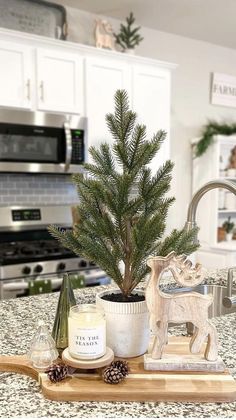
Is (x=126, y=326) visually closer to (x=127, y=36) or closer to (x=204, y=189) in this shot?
(x=204, y=189)

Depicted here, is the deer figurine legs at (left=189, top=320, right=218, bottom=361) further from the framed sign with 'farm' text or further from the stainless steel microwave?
the framed sign with 'farm' text

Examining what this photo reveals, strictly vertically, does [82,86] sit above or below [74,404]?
above

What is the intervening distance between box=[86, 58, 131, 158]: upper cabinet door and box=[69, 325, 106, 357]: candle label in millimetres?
2315

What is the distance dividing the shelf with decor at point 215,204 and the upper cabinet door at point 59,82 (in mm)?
1565

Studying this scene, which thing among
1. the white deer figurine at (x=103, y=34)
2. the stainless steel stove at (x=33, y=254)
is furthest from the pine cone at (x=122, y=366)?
the white deer figurine at (x=103, y=34)

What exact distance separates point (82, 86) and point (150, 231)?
2353mm

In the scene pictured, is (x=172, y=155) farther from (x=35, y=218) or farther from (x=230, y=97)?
(x=35, y=218)

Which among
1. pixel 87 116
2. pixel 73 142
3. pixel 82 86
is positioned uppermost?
pixel 82 86

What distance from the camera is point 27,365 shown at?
877mm

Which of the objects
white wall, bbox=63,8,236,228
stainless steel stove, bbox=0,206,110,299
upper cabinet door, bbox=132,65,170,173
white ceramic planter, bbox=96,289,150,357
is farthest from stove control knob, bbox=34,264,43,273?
white ceramic planter, bbox=96,289,150,357

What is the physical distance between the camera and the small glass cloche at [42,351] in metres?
0.87

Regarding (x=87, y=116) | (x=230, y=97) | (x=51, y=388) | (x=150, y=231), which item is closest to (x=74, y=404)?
(x=51, y=388)

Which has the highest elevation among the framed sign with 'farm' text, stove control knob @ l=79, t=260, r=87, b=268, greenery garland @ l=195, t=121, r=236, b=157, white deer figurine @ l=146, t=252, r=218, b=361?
the framed sign with 'farm' text

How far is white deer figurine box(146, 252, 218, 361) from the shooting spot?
0.83 meters
